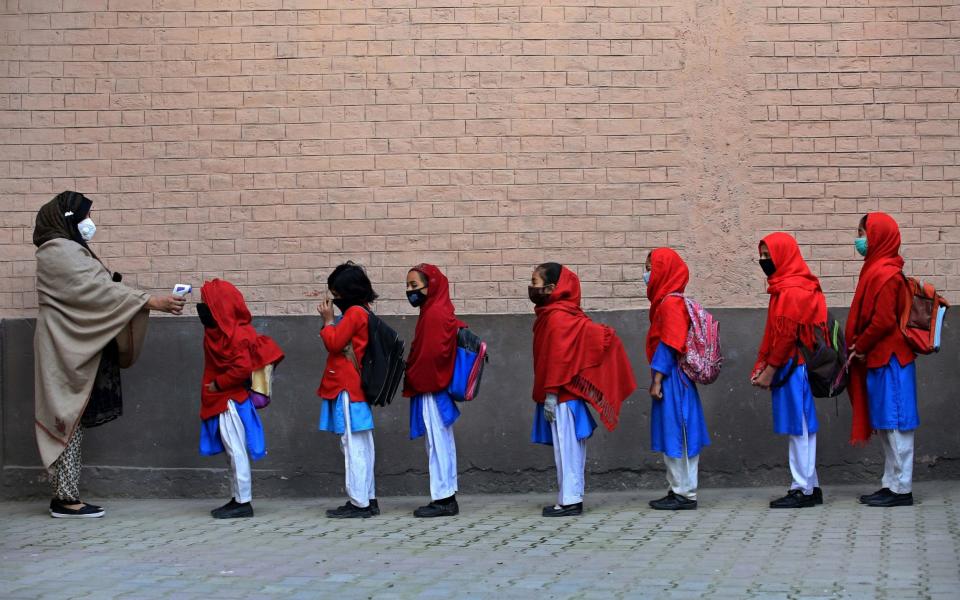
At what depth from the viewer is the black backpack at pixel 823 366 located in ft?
27.9

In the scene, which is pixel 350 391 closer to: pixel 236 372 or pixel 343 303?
pixel 343 303

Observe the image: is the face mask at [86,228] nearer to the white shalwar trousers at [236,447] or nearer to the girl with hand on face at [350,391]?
the white shalwar trousers at [236,447]

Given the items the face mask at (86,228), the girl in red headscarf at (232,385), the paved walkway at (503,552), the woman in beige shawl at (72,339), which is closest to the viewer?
the paved walkway at (503,552)

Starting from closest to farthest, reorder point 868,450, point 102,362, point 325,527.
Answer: point 325,527, point 102,362, point 868,450

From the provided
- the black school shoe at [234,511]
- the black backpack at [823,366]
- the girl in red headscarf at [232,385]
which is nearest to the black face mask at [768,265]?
the black backpack at [823,366]

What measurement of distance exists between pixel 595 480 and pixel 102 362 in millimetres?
3675

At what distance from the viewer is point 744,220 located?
9.73 meters

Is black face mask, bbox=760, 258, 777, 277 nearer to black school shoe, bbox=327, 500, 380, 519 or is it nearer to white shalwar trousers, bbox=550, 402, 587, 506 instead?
white shalwar trousers, bbox=550, 402, 587, 506

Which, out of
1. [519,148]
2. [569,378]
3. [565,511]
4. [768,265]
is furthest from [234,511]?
[768,265]

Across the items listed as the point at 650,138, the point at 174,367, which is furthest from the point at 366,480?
the point at 650,138

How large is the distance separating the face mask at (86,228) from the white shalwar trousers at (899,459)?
557 centimetres

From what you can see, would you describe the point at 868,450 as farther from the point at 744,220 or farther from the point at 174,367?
the point at 174,367

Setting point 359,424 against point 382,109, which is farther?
point 382,109

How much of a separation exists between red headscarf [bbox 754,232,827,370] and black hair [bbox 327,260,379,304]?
2674mm
